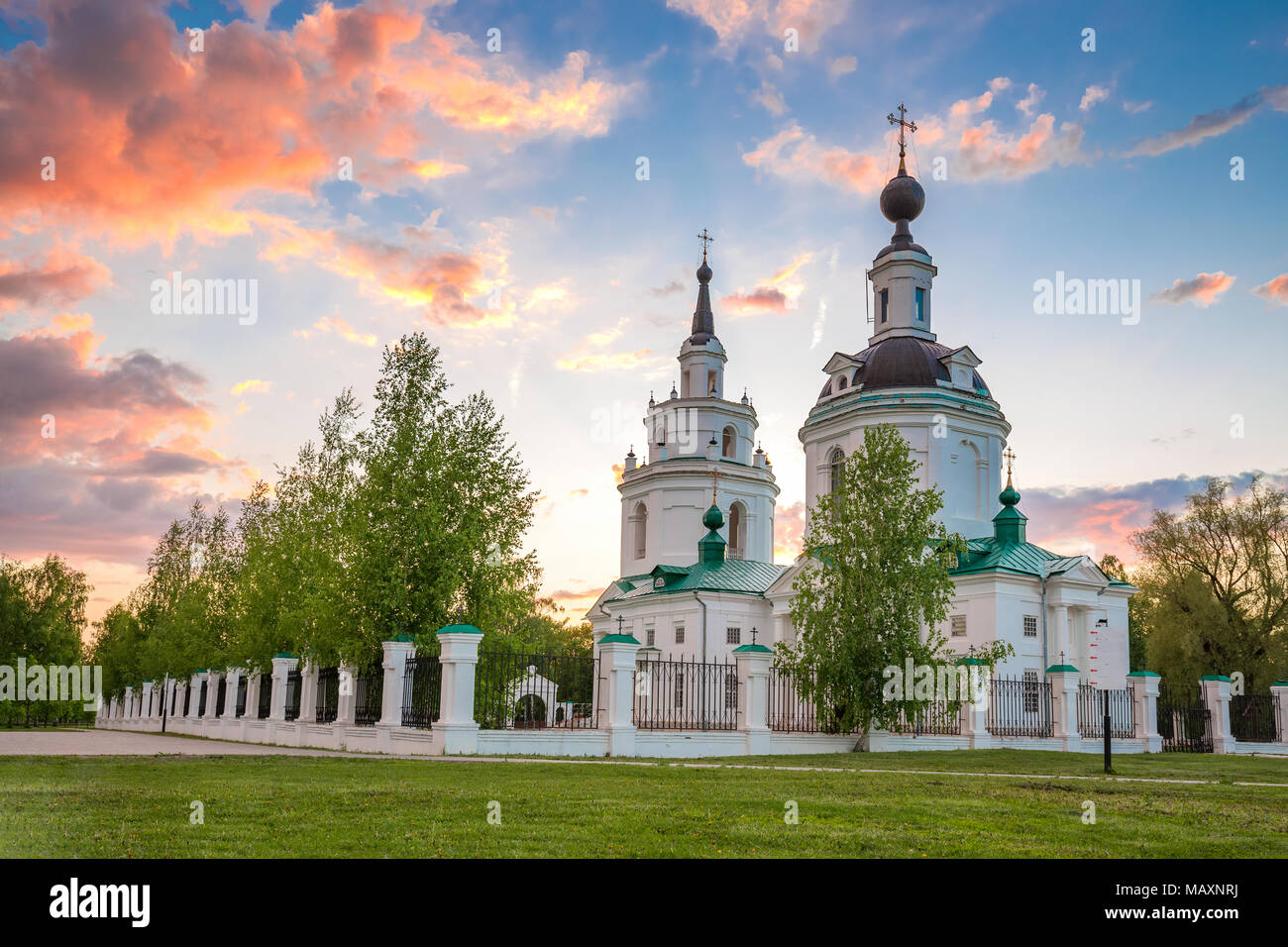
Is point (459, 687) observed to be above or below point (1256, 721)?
above

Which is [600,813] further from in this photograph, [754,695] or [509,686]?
[754,695]

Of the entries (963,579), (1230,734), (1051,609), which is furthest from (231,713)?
(1230,734)

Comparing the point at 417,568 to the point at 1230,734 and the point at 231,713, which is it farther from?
the point at 1230,734

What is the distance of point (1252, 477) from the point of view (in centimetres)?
4141

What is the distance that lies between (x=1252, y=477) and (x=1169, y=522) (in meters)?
3.54

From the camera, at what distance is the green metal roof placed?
44.7 m

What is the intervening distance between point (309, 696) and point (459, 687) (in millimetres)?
9231

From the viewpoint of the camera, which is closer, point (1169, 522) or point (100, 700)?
point (1169, 522)

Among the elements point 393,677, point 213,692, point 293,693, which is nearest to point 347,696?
point 393,677

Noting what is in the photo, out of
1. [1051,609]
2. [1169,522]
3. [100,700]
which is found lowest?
[100,700]

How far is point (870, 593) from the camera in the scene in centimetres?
2392

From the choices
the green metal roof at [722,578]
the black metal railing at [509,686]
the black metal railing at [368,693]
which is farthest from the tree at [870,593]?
the green metal roof at [722,578]
